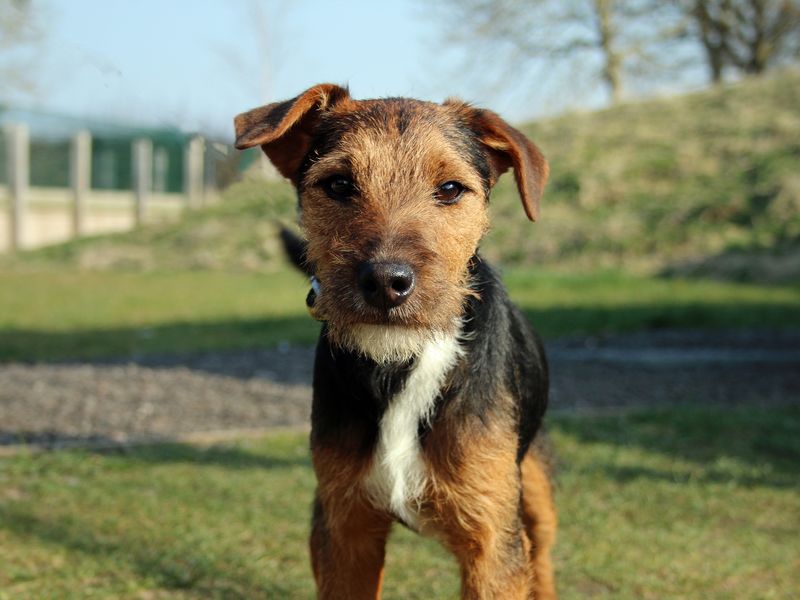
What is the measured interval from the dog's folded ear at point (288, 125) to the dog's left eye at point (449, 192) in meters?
0.59

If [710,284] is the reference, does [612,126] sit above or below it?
above

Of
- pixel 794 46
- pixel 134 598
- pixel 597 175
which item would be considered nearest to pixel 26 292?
pixel 597 175

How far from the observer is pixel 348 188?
314 centimetres

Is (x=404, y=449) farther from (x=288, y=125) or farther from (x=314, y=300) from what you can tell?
(x=288, y=125)

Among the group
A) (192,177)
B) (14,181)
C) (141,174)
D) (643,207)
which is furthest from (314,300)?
(192,177)

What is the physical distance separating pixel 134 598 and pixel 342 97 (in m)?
2.40

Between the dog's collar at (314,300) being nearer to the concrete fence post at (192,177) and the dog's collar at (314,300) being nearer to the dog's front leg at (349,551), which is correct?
the dog's front leg at (349,551)

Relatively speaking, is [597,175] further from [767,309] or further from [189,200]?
[189,200]

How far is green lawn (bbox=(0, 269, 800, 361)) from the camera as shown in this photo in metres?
11.5

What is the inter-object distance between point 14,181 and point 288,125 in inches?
1049

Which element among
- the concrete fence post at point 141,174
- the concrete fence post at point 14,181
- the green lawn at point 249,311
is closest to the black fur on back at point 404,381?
the green lawn at point 249,311

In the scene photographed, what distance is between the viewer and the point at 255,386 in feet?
28.0

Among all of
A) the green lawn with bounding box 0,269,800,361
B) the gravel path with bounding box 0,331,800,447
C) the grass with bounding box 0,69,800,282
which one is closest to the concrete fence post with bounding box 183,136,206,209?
the grass with bounding box 0,69,800,282

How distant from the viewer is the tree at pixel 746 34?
1240 inches
